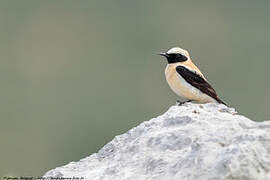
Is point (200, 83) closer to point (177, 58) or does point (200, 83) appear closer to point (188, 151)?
point (177, 58)

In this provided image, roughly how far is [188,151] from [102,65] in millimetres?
101226

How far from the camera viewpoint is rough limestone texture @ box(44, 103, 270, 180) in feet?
31.6

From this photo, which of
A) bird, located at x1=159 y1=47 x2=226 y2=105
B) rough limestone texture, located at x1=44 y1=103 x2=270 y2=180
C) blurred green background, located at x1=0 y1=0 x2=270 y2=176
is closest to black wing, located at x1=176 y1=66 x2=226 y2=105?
bird, located at x1=159 y1=47 x2=226 y2=105

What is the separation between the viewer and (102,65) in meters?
111

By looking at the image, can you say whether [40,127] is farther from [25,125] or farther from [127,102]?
[127,102]

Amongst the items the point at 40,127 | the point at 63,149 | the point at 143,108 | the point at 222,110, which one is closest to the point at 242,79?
the point at 143,108

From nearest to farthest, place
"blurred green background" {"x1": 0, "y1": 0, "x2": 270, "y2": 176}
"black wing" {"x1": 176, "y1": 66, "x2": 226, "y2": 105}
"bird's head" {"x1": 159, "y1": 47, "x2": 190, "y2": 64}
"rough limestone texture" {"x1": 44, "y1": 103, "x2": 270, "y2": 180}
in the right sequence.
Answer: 1. "rough limestone texture" {"x1": 44, "y1": 103, "x2": 270, "y2": 180}
2. "black wing" {"x1": 176, "y1": 66, "x2": 226, "y2": 105}
3. "bird's head" {"x1": 159, "y1": 47, "x2": 190, "y2": 64}
4. "blurred green background" {"x1": 0, "y1": 0, "x2": 270, "y2": 176}

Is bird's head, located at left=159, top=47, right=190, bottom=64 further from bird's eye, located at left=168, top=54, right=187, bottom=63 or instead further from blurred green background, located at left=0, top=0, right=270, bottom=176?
blurred green background, located at left=0, top=0, right=270, bottom=176

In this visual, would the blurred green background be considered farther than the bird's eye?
Yes

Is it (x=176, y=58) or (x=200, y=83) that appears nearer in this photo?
(x=200, y=83)

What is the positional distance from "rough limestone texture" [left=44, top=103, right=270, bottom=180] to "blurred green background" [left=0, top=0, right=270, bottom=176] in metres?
30.8

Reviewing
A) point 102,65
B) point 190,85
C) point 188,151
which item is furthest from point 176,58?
point 102,65

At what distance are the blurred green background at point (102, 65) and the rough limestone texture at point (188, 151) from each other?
3080 centimetres

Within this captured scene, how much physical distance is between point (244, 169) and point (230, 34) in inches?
4640
